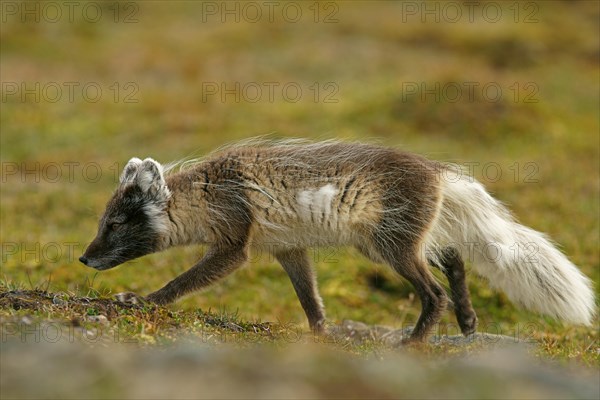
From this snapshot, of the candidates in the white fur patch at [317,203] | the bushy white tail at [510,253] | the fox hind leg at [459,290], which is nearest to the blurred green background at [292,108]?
the bushy white tail at [510,253]

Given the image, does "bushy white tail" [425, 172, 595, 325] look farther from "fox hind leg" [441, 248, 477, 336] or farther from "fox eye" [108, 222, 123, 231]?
"fox eye" [108, 222, 123, 231]

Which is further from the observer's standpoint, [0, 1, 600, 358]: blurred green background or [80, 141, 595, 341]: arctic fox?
Answer: [0, 1, 600, 358]: blurred green background

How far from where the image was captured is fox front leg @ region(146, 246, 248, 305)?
7047mm

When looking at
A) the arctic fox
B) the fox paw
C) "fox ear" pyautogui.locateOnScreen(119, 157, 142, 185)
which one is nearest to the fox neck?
the arctic fox

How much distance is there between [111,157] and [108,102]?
5255mm

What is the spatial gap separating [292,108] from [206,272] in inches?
557

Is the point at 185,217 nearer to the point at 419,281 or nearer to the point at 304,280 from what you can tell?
the point at 304,280

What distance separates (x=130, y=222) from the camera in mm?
7520

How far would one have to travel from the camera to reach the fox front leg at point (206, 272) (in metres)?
7.05

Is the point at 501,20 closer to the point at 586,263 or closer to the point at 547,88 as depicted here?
the point at 547,88

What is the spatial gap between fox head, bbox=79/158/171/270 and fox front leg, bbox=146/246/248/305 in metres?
0.57

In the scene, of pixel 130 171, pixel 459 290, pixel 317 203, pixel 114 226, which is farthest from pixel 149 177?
pixel 459 290

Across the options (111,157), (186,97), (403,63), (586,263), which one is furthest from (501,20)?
(586,263)

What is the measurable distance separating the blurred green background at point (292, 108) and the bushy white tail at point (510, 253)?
49 cm
